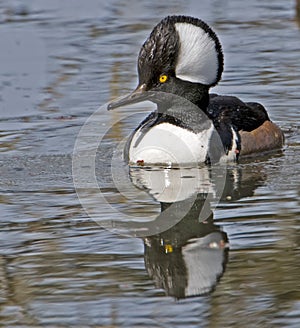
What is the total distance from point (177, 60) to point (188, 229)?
2094 millimetres

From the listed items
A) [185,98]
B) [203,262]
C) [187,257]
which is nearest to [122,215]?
[187,257]

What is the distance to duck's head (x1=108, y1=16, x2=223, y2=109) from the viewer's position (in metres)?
8.91

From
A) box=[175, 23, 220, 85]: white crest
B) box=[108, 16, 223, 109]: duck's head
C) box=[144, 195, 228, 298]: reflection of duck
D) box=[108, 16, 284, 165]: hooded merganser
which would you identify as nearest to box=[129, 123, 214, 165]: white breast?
box=[108, 16, 284, 165]: hooded merganser

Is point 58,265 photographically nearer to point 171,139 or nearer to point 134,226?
point 134,226

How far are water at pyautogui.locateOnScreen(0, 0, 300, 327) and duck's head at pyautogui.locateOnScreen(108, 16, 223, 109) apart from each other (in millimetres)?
773

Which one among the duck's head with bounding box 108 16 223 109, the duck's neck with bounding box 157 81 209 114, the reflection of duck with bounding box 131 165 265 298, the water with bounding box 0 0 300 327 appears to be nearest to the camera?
the water with bounding box 0 0 300 327

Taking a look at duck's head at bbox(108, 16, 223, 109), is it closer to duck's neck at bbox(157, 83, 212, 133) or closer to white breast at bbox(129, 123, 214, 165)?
duck's neck at bbox(157, 83, 212, 133)

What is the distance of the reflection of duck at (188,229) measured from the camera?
6.45 m

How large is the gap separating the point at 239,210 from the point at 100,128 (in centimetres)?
330

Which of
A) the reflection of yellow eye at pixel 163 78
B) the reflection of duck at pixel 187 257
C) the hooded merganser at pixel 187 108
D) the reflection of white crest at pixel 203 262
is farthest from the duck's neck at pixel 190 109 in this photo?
the reflection of white crest at pixel 203 262

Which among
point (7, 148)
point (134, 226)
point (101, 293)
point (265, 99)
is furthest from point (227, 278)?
point (265, 99)

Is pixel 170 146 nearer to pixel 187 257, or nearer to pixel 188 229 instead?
pixel 188 229

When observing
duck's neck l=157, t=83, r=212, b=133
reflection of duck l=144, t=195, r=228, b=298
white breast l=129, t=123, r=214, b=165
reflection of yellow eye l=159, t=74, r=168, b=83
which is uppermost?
reflection of yellow eye l=159, t=74, r=168, b=83

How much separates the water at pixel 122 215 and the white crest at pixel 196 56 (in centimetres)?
87
